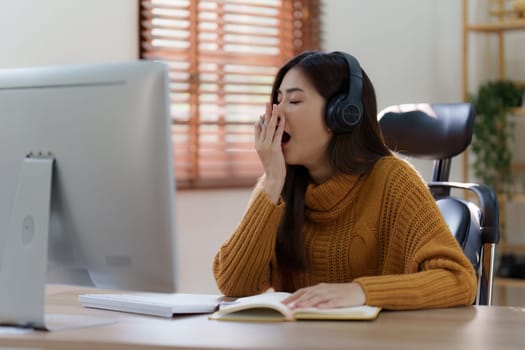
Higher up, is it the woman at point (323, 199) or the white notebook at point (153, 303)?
the woman at point (323, 199)

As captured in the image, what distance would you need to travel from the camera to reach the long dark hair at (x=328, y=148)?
1.84 metres

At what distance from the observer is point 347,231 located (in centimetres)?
182

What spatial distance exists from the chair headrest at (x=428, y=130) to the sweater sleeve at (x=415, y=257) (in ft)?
1.22

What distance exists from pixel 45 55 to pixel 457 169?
6.86ft

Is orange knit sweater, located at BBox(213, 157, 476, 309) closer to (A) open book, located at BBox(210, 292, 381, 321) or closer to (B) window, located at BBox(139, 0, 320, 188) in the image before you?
(A) open book, located at BBox(210, 292, 381, 321)

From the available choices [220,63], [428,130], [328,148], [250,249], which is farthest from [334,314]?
[220,63]

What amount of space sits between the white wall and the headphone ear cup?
145 cm

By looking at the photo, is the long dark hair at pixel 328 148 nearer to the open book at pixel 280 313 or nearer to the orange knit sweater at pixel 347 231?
the orange knit sweater at pixel 347 231

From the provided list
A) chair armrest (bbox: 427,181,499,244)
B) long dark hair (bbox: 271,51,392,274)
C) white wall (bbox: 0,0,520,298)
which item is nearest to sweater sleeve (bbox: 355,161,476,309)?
long dark hair (bbox: 271,51,392,274)

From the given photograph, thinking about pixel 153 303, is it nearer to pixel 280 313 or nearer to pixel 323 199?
pixel 280 313

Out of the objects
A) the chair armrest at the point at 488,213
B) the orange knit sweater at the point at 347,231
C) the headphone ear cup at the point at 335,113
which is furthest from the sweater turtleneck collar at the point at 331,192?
the chair armrest at the point at 488,213

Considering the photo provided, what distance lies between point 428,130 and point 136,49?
141cm

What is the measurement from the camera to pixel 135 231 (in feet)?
4.21

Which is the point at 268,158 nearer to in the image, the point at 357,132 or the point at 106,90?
the point at 357,132
